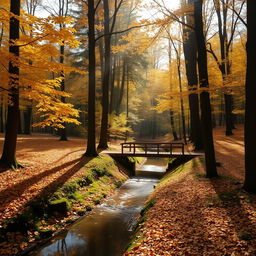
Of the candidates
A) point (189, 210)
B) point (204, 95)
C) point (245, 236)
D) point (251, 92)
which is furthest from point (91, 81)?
point (245, 236)

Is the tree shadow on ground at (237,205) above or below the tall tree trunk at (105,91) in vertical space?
below

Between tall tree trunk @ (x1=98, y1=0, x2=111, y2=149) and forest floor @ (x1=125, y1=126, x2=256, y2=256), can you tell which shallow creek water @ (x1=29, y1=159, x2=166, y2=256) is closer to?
forest floor @ (x1=125, y1=126, x2=256, y2=256)

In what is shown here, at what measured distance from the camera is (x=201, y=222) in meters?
5.46

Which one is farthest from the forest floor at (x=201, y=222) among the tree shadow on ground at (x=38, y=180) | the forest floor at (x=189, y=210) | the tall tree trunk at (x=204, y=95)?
the tree shadow on ground at (x=38, y=180)

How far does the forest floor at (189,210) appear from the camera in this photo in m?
4.43

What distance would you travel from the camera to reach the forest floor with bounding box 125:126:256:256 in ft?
14.2

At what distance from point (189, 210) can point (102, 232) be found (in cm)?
279

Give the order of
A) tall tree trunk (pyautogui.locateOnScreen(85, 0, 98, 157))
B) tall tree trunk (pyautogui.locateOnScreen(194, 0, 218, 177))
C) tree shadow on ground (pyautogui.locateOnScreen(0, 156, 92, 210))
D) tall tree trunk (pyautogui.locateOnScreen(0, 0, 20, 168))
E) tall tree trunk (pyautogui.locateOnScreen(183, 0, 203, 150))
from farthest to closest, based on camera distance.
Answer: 1. tall tree trunk (pyautogui.locateOnScreen(183, 0, 203, 150))
2. tall tree trunk (pyautogui.locateOnScreen(85, 0, 98, 157))
3. tall tree trunk (pyautogui.locateOnScreen(0, 0, 20, 168))
4. tall tree trunk (pyautogui.locateOnScreen(194, 0, 218, 177))
5. tree shadow on ground (pyautogui.locateOnScreen(0, 156, 92, 210))

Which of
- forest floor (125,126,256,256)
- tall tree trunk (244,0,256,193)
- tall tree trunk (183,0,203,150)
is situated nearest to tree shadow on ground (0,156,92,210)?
forest floor (125,126,256,256)

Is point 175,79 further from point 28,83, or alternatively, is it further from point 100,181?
point 28,83

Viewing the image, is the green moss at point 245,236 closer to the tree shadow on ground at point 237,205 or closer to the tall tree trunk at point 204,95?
the tree shadow on ground at point 237,205

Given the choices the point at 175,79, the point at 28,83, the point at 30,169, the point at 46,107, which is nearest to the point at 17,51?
the point at 28,83

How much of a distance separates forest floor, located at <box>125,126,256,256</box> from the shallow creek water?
2.87ft

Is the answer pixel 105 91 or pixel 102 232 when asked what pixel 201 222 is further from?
pixel 105 91
